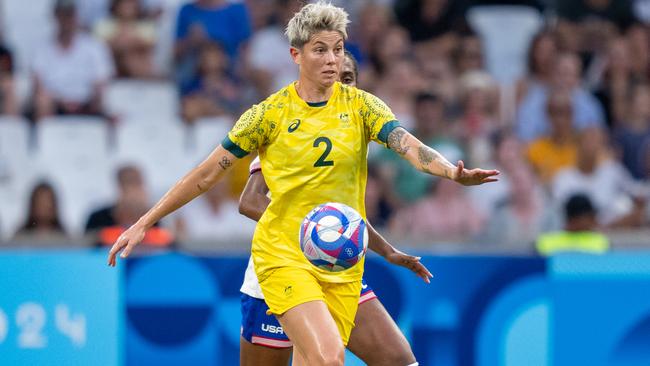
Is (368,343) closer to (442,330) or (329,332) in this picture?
(329,332)

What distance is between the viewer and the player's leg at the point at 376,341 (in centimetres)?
663

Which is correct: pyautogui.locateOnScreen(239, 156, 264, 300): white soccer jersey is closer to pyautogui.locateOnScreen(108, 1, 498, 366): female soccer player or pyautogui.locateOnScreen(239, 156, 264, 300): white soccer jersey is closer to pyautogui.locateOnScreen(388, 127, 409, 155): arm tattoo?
pyautogui.locateOnScreen(108, 1, 498, 366): female soccer player

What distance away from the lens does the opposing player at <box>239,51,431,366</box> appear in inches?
261

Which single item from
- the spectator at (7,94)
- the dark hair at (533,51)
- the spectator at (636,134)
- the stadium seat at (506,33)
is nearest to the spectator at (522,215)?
the spectator at (636,134)

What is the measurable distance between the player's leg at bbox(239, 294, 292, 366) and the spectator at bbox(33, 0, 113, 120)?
5.54 metres

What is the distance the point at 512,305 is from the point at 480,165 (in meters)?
3.23

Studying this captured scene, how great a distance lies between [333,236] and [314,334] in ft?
1.58

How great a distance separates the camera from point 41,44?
12812mm

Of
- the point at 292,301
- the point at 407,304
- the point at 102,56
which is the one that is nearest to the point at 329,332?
the point at 292,301

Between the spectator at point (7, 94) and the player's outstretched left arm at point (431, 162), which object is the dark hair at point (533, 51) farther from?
the player's outstretched left arm at point (431, 162)

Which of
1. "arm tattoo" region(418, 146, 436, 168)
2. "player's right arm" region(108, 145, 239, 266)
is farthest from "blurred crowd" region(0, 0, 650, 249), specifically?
"arm tattoo" region(418, 146, 436, 168)

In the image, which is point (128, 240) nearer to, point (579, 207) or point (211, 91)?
point (579, 207)

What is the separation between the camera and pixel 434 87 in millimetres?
12266

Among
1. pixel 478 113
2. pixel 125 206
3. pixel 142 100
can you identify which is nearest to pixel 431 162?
pixel 125 206
